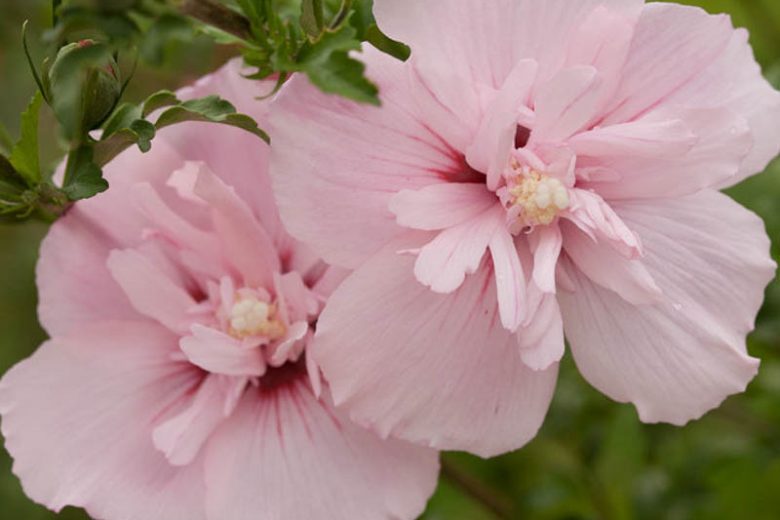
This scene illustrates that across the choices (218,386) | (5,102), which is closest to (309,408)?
(218,386)

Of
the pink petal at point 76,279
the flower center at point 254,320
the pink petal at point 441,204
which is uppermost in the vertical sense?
the pink petal at point 441,204

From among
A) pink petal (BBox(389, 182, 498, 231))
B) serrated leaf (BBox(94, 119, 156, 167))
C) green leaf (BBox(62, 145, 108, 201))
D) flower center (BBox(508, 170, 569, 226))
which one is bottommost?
green leaf (BBox(62, 145, 108, 201))

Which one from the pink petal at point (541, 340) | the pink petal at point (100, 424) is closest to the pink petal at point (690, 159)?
the pink petal at point (541, 340)

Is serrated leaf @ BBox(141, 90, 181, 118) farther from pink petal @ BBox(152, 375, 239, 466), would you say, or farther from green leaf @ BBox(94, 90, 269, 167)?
pink petal @ BBox(152, 375, 239, 466)

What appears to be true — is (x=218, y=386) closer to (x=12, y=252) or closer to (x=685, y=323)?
(x=685, y=323)

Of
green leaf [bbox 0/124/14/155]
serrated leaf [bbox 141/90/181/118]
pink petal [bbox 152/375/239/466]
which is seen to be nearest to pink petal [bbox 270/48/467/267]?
serrated leaf [bbox 141/90/181/118]

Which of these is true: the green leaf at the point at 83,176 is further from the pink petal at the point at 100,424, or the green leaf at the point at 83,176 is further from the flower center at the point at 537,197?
the flower center at the point at 537,197
